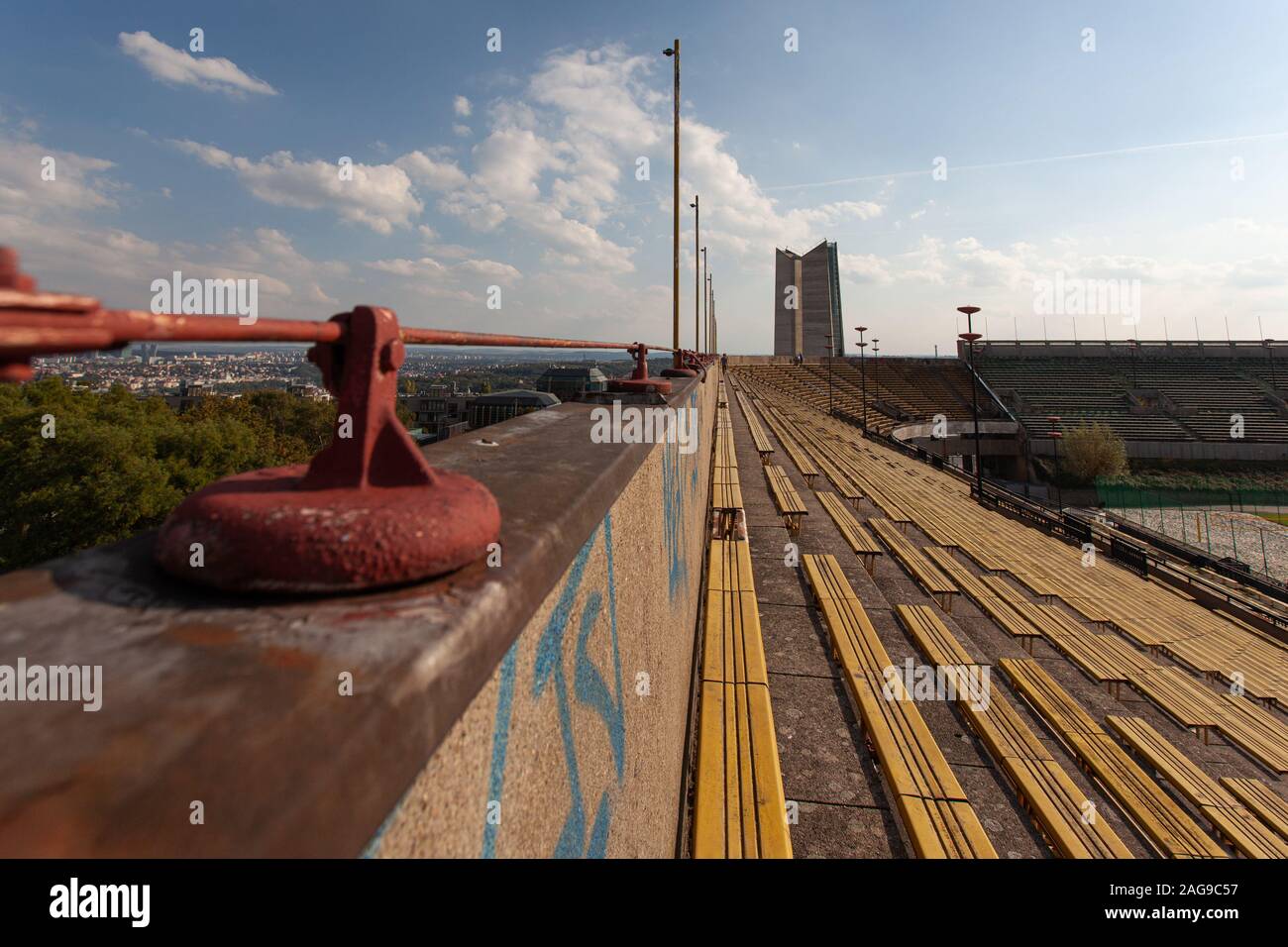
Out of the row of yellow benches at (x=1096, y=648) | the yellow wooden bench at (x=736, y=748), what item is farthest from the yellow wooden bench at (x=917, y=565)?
the yellow wooden bench at (x=736, y=748)

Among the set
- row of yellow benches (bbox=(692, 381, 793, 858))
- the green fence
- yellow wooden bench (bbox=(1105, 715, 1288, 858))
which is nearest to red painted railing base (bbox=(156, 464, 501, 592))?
row of yellow benches (bbox=(692, 381, 793, 858))

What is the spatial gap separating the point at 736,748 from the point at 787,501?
7158 mm

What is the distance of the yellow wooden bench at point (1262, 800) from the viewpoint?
17.7ft

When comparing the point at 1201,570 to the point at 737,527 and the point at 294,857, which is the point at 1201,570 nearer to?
the point at 737,527

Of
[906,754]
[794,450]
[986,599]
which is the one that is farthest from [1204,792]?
[794,450]

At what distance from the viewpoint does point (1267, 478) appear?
40.7 metres

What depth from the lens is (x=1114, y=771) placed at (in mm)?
5324

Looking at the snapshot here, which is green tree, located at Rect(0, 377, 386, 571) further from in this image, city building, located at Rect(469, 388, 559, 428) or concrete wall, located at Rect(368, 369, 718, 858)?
concrete wall, located at Rect(368, 369, 718, 858)

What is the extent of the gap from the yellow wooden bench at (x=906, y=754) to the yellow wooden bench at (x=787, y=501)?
3283mm

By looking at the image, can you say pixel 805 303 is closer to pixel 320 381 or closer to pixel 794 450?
pixel 794 450

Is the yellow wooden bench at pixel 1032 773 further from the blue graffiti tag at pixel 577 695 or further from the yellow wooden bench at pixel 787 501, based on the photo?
the blue graffiti tag at pixel 577 695

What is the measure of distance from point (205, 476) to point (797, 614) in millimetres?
26055
